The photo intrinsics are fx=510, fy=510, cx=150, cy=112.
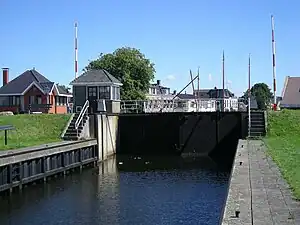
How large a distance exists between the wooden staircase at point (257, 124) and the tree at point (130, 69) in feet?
98.3

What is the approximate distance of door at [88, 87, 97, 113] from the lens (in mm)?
40403

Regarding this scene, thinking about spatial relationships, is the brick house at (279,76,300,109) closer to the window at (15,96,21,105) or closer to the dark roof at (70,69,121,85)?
the window at (15,96,21,105)

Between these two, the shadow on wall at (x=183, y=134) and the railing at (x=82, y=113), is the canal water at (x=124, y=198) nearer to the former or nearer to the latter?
the railing at (x=82, y=113)

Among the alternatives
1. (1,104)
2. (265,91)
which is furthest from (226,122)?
(265,91)

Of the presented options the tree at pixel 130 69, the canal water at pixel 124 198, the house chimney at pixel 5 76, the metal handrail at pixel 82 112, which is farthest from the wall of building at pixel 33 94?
the canal water at pixel 124 198

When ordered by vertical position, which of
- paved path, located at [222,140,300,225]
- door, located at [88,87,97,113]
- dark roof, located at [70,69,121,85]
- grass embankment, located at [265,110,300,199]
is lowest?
paved path, located at [222,140,300,225]

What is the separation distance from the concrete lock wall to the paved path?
60.3 feet

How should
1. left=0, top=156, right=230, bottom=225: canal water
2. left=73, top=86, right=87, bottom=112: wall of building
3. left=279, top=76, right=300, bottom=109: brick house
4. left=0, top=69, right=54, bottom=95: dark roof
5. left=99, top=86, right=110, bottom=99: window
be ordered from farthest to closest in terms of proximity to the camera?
1. left=279, top=76, right=300, bottom=109: brick house
2. left=0, top=69, right=54, bottom=95: dark roof
3. left=73, top=86, right=87, bottom=112: wall of building
4. left=99, top=86, right=110, bottom=99: window
5. left=0, top=156, right=230, bottom=225: canal water

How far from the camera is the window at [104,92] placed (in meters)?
41.2

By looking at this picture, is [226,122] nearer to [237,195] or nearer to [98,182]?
[98,182]

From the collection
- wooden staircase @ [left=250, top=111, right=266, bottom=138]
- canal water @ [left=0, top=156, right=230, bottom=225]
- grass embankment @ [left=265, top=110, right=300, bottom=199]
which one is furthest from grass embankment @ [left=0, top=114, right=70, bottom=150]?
grass embankment @ [left=265, top=110, right=300, bottom=199]

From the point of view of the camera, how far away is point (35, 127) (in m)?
39.9

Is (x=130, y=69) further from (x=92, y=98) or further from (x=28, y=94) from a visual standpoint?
(x=92, y=98)

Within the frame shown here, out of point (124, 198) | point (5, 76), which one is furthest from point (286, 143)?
point (5, 76)
